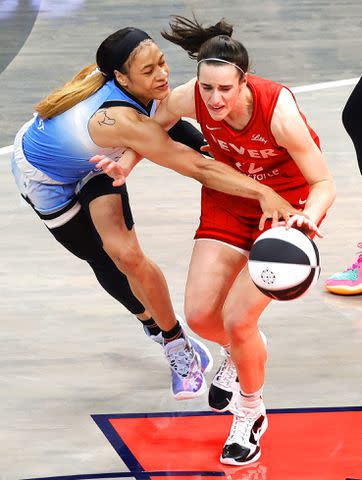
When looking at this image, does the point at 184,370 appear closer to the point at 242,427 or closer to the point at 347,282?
the point at 242,427

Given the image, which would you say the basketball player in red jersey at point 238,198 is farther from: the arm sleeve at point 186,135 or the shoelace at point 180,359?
the arm sleeve at point 186,135

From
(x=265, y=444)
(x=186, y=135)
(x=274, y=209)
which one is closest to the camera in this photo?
(x=274, y=209)

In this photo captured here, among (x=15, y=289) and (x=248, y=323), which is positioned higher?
(x=248, y=323)

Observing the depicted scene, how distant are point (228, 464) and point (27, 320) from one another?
6.02 ft

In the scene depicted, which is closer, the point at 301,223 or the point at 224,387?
the point at 301,223

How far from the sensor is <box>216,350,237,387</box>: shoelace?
5.05 meters

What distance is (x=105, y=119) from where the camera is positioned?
494 centimetres

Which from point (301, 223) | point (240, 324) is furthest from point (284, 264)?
point (240, 324)

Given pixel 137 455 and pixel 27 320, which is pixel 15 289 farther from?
pixel 137 455

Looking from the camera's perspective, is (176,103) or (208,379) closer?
(176,103)

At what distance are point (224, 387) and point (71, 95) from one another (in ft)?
4.81

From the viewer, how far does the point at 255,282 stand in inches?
169

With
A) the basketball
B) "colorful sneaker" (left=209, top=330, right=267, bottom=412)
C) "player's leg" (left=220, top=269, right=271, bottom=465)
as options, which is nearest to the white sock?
"player's leg" (left=220, top=269, right=271, bottom=465)

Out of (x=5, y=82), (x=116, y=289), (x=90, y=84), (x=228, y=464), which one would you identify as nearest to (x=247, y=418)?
(x=228, y=464)
